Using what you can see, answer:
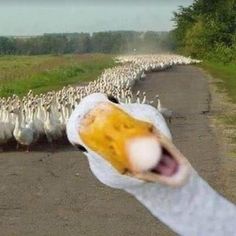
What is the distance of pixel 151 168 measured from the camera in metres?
1.29

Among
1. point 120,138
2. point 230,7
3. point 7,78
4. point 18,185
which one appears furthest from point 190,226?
point 230,7

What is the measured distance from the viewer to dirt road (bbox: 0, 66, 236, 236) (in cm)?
840

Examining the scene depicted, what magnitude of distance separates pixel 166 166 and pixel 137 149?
0.21 ft

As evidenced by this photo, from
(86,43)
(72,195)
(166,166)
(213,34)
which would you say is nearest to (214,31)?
(213,34)

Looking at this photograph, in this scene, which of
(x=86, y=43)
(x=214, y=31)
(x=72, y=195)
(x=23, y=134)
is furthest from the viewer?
(x=86, y=43)

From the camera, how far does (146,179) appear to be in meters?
1.32

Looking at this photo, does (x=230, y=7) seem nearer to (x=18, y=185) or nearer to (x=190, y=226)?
(x=18, y=185)

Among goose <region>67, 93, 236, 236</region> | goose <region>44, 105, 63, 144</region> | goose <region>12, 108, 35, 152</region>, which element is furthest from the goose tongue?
goose <region>44, 105, 63, 144</region>

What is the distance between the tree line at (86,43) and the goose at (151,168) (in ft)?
459

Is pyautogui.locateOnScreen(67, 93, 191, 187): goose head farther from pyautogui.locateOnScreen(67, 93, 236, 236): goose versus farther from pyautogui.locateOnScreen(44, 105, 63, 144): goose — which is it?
A: pyautogui.locateOnScreen(44, 105, 63, 144): goose

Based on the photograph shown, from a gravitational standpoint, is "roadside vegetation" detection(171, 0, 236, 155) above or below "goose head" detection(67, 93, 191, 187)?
below

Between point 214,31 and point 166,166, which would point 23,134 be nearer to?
point 166,166

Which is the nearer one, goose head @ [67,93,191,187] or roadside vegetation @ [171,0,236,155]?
goose head @ [67,93,191,187]

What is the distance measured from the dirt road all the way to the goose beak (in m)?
6.56
